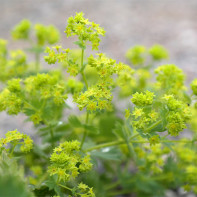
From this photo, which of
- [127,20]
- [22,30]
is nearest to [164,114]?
[22,30]

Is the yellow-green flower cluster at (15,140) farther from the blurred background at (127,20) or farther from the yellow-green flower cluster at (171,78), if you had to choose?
the blurred background at (127,20)

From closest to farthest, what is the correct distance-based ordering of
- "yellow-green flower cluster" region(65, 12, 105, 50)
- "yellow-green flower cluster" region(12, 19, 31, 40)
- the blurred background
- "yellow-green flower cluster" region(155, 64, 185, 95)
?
"yellow-green flower cluster" region(65, 12, 105, 50)
"yellow-green flower cluster" region(155, 64, 185, 95)
"yellow-green flower cluster" region(12, 19, 31, 40)
the blurred background

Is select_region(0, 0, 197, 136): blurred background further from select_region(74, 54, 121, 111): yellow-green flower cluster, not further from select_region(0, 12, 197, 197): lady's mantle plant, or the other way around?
select_region(74, 54, 121, 111): yellow-green flower cluster

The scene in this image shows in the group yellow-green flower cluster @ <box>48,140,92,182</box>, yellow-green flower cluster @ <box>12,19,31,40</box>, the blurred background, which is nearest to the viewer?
yellow-green flower cluster @ <box>48,140,92,182</box>

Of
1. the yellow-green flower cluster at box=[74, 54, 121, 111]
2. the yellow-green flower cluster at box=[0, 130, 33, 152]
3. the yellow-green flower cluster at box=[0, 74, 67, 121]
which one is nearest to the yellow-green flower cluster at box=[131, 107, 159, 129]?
the yellow-green flower cluster at box=[74, 54, 121, 111]

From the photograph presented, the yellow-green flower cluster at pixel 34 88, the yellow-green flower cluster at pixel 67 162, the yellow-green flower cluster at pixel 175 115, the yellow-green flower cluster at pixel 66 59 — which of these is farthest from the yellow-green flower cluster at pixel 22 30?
the yellow-green flower cluster at pixel 175 115

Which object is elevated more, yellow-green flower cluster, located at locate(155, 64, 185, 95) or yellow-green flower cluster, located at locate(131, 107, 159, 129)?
yellow-green flower cluster, located at locate(155, 64, 185, 95)

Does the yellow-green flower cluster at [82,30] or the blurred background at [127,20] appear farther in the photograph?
the blurred background at [127,20]

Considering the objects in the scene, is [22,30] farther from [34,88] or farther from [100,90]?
[100,90]
